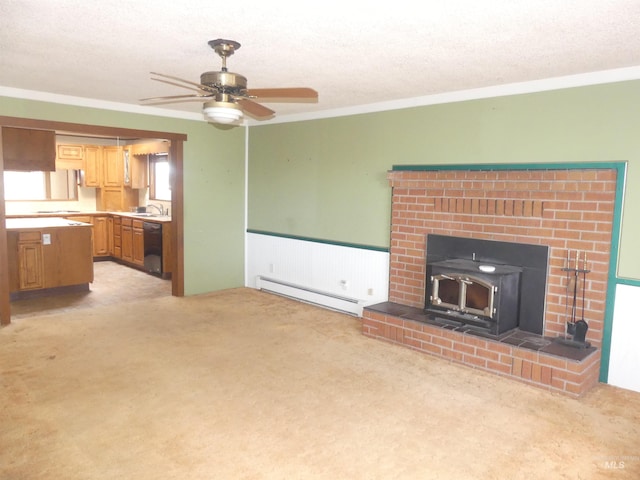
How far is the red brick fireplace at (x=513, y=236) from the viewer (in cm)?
332

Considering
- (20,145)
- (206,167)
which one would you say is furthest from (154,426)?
(20,145)

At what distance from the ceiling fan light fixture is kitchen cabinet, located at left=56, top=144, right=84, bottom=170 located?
6.26 m

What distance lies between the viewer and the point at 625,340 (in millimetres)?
3305

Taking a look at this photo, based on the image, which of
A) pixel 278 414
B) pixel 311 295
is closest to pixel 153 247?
pixel 311 295

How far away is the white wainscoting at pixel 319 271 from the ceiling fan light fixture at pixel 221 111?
8.44 ft

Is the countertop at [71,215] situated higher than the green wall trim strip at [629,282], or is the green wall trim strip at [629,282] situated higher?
the countertop at [71,215]

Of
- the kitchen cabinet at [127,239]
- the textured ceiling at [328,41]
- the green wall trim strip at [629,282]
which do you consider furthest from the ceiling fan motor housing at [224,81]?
the kitchen cabinet at [127,239]

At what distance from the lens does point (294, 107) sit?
5.03 metres

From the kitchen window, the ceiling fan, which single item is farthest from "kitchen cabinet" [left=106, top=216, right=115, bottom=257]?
A: the ceiling fan

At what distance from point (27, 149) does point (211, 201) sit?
6.90 ft

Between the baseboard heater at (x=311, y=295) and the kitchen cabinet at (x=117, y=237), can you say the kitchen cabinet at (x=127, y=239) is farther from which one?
the baseboard heater at (x=311, y=295)

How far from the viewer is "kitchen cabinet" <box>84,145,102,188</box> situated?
26.2 feet

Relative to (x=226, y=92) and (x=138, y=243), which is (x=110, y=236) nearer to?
(x=138, y=243)

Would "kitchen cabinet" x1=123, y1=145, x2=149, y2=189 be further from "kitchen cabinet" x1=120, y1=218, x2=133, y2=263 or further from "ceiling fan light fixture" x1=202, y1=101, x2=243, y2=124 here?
"ceiling fan light fixture" x1=202, y1=101, x2=243, y2=124
